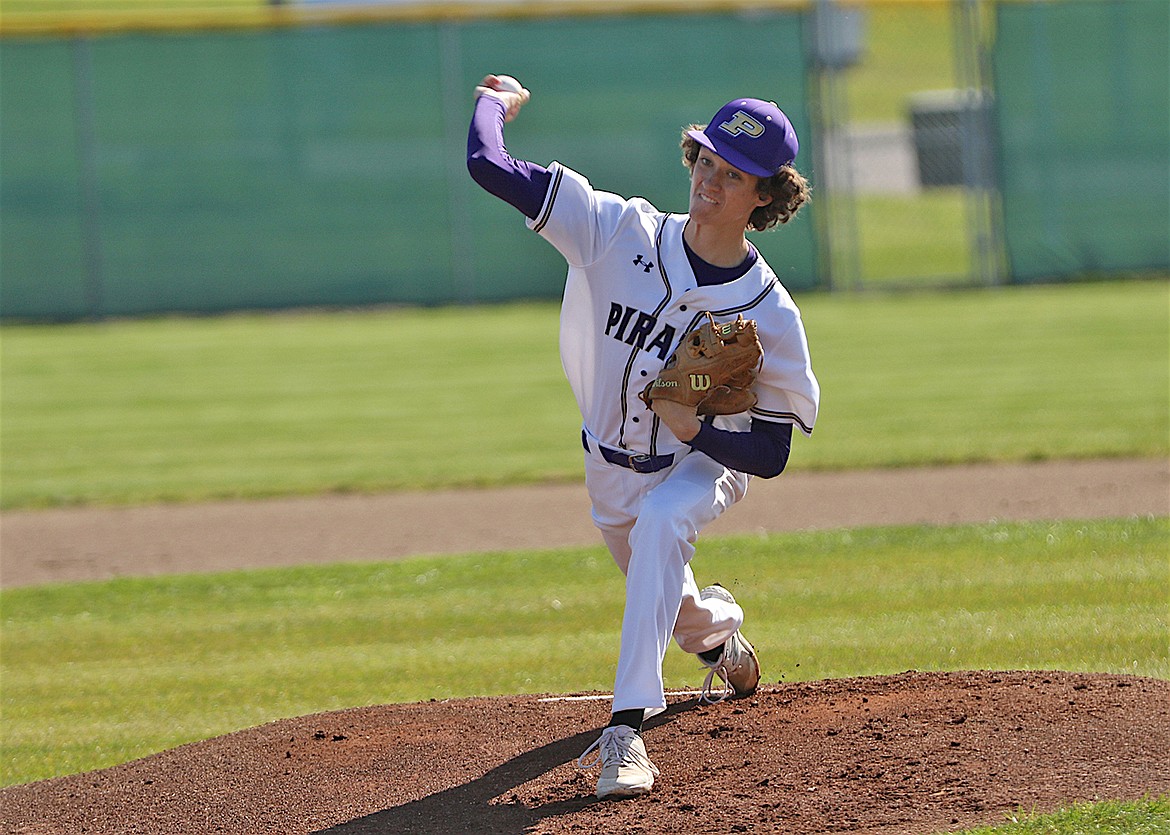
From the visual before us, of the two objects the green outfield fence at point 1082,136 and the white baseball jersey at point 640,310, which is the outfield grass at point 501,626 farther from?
the green outfield fence at point 1082,136

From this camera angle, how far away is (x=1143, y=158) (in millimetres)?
19469

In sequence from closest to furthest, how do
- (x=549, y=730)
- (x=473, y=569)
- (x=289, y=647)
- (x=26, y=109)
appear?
(x=549, y=730)
(x=289, y=647)
(x=473, y=569)
(x=26, y=109)

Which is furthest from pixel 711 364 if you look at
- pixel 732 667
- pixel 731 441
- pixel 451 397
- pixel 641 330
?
pixel 451 397

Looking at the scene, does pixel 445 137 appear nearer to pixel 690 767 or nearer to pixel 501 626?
pixel 501 626

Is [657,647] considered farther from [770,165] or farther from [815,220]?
[815,220]

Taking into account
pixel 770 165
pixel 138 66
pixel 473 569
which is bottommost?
pixel 473 569

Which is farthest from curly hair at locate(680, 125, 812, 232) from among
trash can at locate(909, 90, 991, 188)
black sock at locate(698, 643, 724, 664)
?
trash can at locate(909, 90, 991, 188)

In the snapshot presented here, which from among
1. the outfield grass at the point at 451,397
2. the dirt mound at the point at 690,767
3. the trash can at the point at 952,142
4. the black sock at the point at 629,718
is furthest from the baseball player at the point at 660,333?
the trash can at the point at 952,142

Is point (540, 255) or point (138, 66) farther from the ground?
point (138, 66)

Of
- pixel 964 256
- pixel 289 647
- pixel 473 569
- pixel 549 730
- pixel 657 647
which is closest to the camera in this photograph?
pixel 657 647

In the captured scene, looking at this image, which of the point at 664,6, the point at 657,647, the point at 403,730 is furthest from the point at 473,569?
the point at 664,6

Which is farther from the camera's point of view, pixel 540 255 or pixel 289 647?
pixel 540 255

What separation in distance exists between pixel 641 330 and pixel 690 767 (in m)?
1.22

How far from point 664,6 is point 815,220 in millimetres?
3173
